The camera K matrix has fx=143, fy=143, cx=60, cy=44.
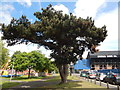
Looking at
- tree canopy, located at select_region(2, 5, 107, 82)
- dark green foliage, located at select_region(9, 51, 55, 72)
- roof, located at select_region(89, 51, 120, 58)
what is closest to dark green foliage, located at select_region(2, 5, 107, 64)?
tree canopy, located at select_region(2, 5, 107, 82)

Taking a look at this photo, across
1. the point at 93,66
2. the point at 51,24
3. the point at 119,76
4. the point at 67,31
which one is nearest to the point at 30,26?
the point at 51,24

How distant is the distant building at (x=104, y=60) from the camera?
7681 cm

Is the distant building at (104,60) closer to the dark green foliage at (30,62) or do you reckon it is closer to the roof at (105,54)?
the roof at (105,54)

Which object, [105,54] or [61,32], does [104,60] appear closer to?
[105,54]

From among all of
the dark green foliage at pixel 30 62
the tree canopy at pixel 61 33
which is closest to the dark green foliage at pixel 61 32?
the tree canopy at pixel 61 33

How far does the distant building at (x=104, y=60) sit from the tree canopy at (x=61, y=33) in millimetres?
57849

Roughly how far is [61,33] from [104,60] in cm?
6502

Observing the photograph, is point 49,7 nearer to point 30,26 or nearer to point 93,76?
point 30,26

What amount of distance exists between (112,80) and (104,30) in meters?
8.17

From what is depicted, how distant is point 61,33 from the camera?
18.4 metres

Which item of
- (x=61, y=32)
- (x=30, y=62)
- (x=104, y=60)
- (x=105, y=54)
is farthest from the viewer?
(x=105, y=54)

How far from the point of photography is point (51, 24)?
16.9 metres

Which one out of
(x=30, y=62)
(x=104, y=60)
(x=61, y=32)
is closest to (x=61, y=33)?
(x=61, y=32)

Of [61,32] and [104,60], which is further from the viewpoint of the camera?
[104,60]
